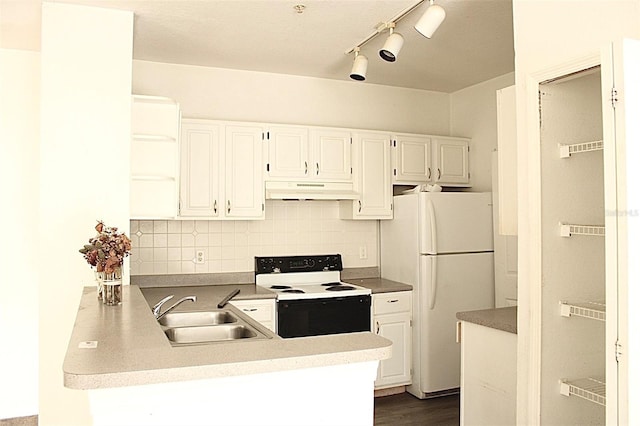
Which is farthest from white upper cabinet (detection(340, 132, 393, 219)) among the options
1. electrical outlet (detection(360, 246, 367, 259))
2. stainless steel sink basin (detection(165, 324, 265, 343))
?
stainless steel sink basin (detection(165, 324, 265, 343))

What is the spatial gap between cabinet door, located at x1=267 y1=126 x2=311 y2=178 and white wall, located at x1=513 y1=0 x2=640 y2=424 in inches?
85.2

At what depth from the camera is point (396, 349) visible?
15.3 ft

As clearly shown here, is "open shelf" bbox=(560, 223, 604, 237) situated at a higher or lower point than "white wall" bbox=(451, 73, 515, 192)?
lower

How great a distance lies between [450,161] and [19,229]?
362 centimetres

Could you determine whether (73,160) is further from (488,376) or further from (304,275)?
(488,376)

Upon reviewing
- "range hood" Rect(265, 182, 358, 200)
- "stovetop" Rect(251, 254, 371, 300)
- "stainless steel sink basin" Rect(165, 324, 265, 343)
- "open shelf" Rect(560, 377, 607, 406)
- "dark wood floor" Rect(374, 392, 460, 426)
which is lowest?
"dark wood floor" Rect(374, 392, 460, 426)

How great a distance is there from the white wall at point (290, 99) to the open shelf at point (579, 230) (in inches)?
109

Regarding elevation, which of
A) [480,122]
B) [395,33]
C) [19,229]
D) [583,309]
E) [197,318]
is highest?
[395,33]

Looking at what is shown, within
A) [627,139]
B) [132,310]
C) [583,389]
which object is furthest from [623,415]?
[132,310]

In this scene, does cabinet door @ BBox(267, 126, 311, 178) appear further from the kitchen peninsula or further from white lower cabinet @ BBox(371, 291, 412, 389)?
the kitchen peninsula

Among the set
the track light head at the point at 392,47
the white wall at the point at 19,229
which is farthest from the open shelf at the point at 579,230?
the white wall at the point at 19,229

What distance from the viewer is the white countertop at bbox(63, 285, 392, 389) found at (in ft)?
4.58

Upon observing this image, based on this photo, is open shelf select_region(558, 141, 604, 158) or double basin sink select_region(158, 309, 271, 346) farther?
double basin sink select_region(158, 309, 271, 346)

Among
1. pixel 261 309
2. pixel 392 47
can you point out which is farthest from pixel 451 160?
pixel 261 309
